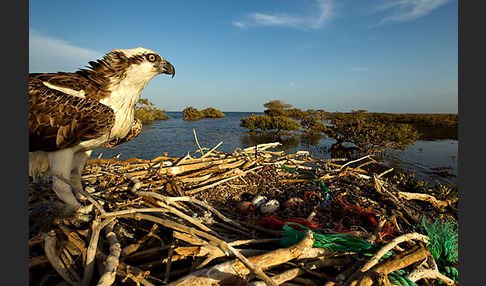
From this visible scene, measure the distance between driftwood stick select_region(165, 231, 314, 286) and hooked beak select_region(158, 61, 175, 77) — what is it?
2023 millimetres

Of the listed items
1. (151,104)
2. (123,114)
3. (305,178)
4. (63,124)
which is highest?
(151,104)

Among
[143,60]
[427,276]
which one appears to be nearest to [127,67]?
[143,60]

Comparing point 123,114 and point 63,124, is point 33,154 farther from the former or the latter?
point 123,114

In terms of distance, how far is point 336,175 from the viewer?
3111mm

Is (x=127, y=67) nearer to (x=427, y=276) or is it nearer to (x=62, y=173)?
(x=62, y=173)

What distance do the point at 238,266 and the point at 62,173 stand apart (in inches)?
79.3

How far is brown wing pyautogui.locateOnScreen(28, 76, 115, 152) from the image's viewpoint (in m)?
1.81

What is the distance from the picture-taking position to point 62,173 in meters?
1.94

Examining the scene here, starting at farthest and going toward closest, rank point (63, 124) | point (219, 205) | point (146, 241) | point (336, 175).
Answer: point (336, 175) → point (219, 205) → point (63, 124) → point (146, 241)

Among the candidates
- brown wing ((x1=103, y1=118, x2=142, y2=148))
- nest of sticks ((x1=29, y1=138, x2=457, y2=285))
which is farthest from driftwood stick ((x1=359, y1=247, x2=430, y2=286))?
brown wing ((x1=103, y1=118, x2=142, y2=148))

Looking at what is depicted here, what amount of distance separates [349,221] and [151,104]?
153ft

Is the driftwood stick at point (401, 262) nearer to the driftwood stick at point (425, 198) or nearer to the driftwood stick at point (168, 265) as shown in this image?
the driftwood stick at point (168, 265)

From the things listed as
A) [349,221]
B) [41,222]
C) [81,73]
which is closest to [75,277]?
[41,222]

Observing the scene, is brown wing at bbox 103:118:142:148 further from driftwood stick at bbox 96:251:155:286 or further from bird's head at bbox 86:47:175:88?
driftwood stick at bbox 96:251:155:286
